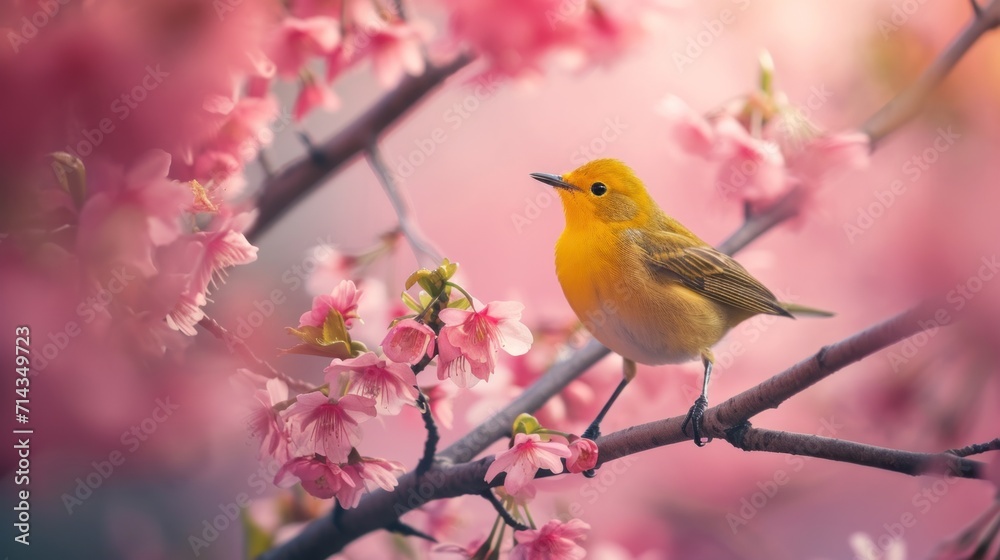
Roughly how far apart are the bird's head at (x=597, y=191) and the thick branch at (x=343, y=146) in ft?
0.47

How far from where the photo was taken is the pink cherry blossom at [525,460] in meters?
0.47

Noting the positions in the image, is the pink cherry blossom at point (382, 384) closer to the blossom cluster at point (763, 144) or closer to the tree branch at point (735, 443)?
the tree branch at point (735, 443)

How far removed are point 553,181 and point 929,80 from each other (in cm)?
32

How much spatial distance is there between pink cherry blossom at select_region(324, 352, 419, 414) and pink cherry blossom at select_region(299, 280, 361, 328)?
Answer: 0.09ft

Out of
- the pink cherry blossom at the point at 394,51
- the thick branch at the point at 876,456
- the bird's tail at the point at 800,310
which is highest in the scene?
the pink cherry blossom at the point at 394,51

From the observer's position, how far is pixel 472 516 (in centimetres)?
74

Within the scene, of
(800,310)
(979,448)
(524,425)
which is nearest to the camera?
(979,448)

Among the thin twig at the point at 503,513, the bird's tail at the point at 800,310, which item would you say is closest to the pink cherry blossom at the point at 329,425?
the thin twig at the point at 503,513

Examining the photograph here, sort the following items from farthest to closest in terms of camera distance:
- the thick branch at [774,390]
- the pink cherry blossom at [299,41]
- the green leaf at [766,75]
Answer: the green leaf at [766,75], the pink cherry blossom at [299,41], the thick branch at [774,390]

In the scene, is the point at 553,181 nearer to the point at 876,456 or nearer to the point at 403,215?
the point at 403,215

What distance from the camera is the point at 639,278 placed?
66 centimetres

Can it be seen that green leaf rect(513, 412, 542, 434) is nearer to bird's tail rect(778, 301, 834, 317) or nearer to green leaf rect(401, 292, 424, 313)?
green leaf rect(401, 292, 424, 313)

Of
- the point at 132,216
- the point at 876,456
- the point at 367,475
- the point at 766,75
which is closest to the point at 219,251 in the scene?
the point at 132,216

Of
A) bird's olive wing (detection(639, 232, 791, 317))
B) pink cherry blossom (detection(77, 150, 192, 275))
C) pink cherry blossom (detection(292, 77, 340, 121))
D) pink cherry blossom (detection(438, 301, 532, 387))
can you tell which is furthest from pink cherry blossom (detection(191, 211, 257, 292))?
bird's olive wing (detection(639, 232, 791, 317))
